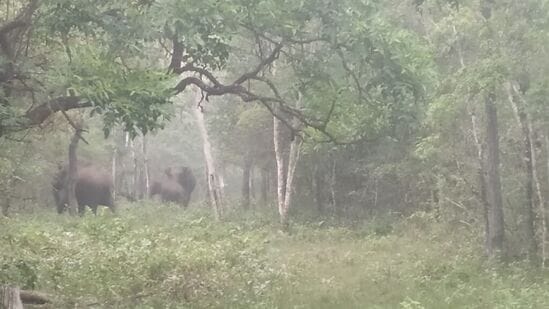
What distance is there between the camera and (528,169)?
51.7 ft

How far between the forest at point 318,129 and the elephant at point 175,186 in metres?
14.4

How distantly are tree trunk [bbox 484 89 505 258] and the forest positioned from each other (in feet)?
0.11

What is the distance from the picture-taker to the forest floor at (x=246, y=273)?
1134 centimetres

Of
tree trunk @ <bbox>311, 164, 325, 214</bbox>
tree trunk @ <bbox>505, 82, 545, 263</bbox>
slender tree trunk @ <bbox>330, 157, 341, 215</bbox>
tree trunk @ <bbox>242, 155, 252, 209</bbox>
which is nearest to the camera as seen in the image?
tree trunk @ <bbox>505, 82, 545, 263</bbox>

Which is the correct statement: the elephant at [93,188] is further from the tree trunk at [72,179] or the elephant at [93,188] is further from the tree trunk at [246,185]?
the tree trunk at [246,185]

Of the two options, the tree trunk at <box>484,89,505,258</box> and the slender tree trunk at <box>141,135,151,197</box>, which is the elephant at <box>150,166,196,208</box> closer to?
the slender tree trunk at <box>141,135,151,197</box>

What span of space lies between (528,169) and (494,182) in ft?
2.86

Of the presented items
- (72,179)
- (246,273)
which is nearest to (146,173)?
(72,179)

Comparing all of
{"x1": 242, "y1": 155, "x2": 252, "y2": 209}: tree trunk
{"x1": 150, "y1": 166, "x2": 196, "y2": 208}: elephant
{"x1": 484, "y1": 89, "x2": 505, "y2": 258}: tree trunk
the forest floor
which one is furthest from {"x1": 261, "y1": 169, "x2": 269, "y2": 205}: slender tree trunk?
{"x1": 484, "y1": 89, "x2": 505, "y2": 258}: tree trunk

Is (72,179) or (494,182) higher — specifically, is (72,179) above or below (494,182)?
above

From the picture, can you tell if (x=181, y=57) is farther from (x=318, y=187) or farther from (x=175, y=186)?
(x=175, y=186)

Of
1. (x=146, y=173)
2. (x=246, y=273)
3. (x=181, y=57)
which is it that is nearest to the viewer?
(x=181, y=57)

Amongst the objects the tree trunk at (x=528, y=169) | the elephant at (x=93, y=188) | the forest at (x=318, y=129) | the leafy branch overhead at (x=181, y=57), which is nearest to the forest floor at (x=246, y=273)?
the forest at (x=318, y=129)

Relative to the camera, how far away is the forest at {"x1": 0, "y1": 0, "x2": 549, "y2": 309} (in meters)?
9.77
